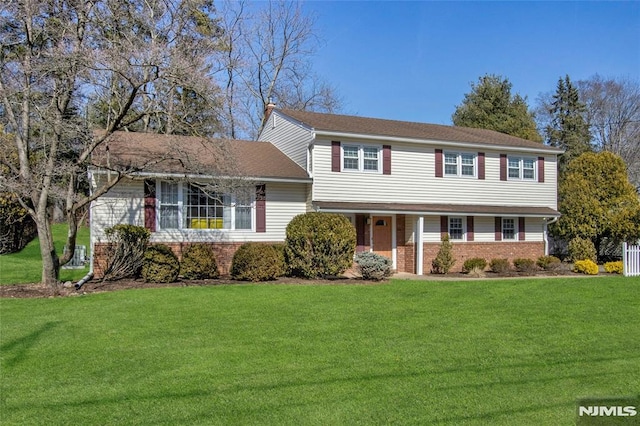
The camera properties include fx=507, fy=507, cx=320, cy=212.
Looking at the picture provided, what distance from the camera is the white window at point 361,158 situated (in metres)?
17.9

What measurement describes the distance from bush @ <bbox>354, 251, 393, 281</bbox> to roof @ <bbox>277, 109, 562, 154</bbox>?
4.58 metres

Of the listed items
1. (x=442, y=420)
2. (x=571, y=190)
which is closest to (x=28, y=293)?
(x=442, y=420)

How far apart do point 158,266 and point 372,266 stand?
6.14 m

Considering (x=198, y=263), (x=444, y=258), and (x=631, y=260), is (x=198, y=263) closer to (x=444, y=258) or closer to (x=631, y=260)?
(x=444, y=258)

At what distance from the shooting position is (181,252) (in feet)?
51.8

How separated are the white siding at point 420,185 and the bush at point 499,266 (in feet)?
7.78

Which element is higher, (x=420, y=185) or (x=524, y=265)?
(x=420, y=185)

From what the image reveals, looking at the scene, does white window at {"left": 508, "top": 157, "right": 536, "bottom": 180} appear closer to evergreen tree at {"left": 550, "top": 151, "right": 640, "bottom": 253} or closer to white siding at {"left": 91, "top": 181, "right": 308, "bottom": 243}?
evergreen tree at {"left": 550, "top": 151, "right": 640, "bottom": 253}

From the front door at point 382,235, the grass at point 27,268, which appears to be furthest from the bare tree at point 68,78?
the front door at point 382,235

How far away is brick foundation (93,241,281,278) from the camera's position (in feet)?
48.0

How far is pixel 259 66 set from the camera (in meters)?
33.7

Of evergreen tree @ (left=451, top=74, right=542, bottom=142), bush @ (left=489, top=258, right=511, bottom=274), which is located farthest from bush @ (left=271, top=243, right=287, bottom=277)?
evergreen tree @ (left=451, top=74, right=542, bottom=142)

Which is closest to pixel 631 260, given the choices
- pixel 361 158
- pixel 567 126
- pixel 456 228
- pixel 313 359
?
pixel 456 228

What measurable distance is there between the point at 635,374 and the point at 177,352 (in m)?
5.66
